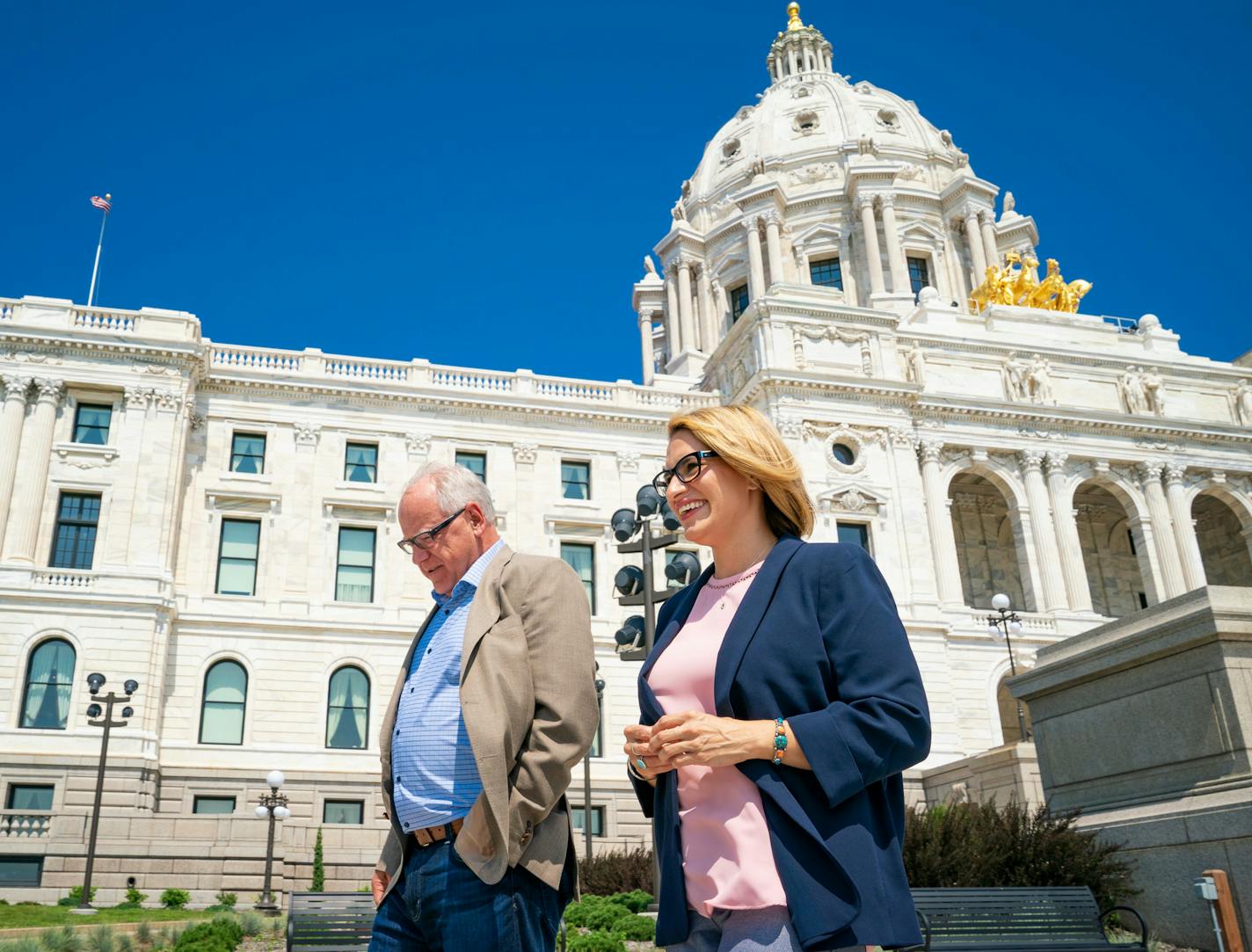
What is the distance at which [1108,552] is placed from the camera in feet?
151

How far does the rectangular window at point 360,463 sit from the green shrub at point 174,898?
17317 millimetres

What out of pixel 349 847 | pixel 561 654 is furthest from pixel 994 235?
pixel 561 654

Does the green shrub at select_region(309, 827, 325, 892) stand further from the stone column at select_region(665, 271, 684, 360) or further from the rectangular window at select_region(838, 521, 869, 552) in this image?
the stone column at select_region(665, 271, 684, 360)

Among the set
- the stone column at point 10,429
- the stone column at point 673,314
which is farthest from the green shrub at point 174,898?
the stone column at point 673,314

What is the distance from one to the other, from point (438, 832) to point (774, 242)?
61618 mm

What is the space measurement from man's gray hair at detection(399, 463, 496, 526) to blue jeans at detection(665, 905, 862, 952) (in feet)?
7.51

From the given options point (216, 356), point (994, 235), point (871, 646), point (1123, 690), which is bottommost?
point (871, 646)

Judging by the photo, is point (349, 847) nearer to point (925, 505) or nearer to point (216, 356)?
point (216, 356)

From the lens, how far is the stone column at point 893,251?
60.5 meters

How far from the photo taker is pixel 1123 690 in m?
10.8

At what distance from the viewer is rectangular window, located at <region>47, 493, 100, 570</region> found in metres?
32.6

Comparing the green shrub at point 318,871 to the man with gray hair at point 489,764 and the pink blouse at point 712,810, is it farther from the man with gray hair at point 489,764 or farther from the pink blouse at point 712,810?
the pink blouse at point 712,810

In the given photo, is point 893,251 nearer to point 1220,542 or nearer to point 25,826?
A: point 1220,542

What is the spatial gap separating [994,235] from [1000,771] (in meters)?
44.8
